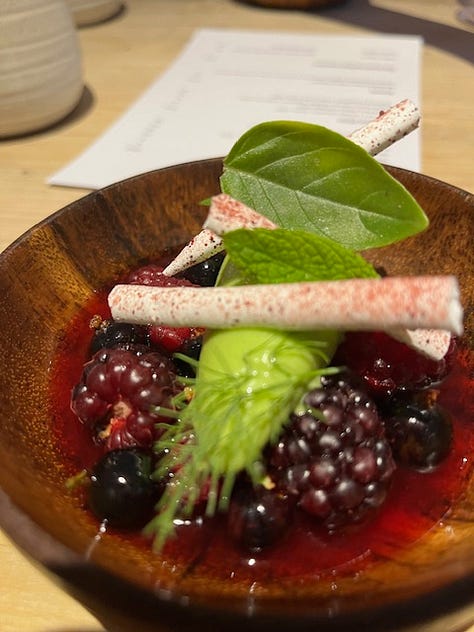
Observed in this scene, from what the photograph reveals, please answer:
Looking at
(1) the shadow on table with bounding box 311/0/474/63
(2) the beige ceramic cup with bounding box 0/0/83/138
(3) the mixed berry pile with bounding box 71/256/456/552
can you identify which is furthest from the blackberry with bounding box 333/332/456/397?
(1) the shadow on table with bounding box 311/0/474/63

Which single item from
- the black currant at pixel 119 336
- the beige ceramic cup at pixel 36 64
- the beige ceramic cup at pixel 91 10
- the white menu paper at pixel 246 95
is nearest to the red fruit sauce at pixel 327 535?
the black currant at pixel 119 336

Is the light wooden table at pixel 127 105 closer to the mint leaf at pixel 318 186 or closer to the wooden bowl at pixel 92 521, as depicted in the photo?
the wooden bowl at pixel 92 521

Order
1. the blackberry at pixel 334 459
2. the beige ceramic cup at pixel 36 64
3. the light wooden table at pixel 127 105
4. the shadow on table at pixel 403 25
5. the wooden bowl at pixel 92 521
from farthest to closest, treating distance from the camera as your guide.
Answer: the shadow on table at pixel 403 25, the beige ceramic cup at pixel 36 64, the light wooden table at pixel 127 105, the blackberry at pixel 334 459, the wooden bowl at pixel 92 521

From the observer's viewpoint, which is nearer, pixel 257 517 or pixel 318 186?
pixel 257 517

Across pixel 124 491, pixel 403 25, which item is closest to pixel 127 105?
pixel 403 25

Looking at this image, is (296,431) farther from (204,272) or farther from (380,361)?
(204,272)

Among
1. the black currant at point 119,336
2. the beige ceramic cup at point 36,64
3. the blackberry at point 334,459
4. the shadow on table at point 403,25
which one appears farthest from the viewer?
the shadow on table at point 403,25

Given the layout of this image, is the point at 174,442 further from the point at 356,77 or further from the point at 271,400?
the point at 356,77
